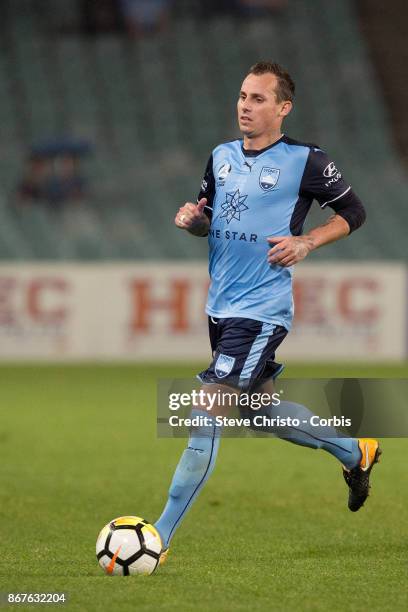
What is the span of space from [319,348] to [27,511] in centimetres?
1275

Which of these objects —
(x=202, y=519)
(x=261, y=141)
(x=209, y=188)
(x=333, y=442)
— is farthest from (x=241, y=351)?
(x=202, y=519)

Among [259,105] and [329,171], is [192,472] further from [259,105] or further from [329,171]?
[259,105]

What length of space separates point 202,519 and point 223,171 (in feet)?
7.25

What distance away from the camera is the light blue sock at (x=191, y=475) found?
18.5 feet

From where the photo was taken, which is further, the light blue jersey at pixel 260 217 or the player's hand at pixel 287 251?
the light blue jersey at pixel 260 217

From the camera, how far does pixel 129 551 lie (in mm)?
5449

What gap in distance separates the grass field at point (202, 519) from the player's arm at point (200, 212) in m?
1.48

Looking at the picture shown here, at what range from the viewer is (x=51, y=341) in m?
19.5

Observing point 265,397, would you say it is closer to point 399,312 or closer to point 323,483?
point 323,483

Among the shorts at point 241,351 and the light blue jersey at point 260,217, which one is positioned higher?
the light blue jersey at point 260,217

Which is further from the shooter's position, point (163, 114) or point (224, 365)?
point (163, 114)

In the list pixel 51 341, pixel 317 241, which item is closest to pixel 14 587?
pixel 317 241

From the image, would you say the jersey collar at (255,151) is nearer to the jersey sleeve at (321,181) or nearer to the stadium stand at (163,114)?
the jersey sleeve at (321,181)

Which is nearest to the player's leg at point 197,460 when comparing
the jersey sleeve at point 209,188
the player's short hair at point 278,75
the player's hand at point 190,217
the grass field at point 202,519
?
the grass field at point 202,519
